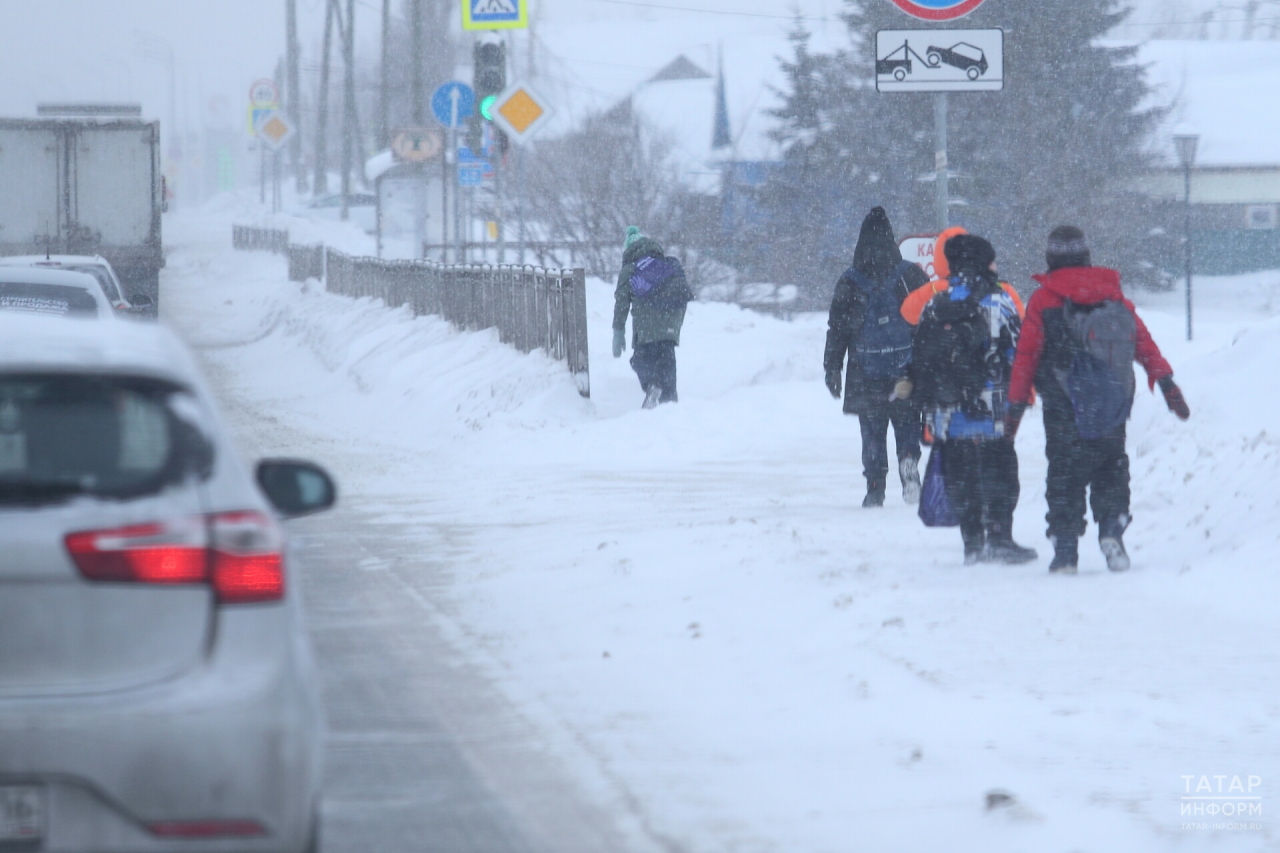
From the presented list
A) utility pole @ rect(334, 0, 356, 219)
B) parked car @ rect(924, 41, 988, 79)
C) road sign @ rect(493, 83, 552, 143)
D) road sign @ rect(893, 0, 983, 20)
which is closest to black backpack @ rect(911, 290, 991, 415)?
parked car @ rect(924, 41, 988, 79)

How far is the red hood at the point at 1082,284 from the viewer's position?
7.62 m

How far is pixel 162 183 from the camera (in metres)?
27.0

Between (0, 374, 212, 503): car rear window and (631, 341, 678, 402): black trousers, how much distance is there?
11.7m

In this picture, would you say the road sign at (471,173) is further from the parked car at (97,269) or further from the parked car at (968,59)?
the parked car at (968,59)

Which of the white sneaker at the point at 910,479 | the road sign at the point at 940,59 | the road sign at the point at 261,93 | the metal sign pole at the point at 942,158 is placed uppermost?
the road sign at the point at 261,93

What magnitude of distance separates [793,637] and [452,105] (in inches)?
686

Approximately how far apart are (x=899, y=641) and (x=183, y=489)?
3.79m

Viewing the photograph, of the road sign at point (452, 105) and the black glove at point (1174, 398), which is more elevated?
the road sign at point (452, 105)

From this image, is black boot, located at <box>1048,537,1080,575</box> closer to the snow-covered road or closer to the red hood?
the snow-covered road

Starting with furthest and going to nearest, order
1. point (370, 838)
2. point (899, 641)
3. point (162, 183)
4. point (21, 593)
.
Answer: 1. point (162, 183)
2. point (899, 641)
3. point (370, 838)
4. point (21, 593)

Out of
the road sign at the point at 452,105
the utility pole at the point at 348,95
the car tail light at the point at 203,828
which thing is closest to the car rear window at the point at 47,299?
the road sign at the point at 452,105

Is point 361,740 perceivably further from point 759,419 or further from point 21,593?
point 759,419

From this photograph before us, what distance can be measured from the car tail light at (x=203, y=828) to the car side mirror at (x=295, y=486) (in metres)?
1.00

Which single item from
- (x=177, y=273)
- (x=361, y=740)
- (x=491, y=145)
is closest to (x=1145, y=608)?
(x=361, y=740)
